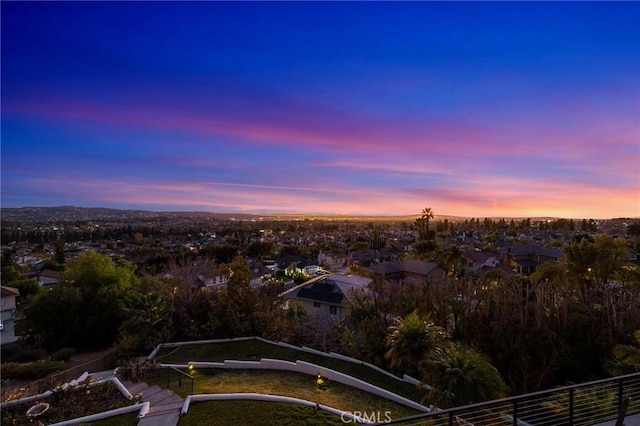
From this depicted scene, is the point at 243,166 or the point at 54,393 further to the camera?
the point at 243,166

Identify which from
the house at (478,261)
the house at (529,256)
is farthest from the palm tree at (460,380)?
the house at (529,256)

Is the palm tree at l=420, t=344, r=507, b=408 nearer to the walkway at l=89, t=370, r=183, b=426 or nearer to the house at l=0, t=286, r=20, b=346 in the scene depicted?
the walkway at l=89, t=370, r=183, b=426

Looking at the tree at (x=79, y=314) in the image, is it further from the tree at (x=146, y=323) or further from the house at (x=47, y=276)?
the house at (x=47, y=276)

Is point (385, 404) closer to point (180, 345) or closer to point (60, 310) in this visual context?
point (180, 345)

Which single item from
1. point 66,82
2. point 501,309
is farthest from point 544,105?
→ point 66,82
